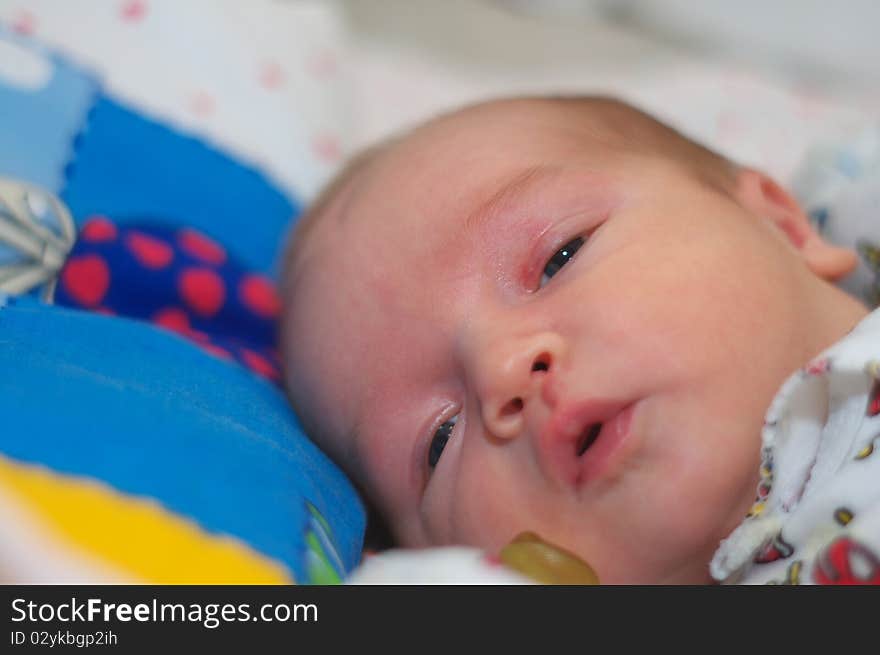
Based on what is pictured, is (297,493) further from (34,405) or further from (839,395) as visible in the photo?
(839,395)

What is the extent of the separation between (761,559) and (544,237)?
1.22 feet

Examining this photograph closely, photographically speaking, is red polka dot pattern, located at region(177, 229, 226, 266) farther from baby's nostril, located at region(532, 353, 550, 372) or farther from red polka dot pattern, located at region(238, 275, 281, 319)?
baby's nostril, located at region(532, 353, 550, 372)

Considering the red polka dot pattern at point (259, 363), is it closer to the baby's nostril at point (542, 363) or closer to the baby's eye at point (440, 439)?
the baby's eye at point (440, 439)

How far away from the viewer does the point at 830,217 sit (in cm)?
140

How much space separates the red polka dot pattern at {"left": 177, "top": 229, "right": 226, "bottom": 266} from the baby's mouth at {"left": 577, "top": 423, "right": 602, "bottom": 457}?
644 millimetres

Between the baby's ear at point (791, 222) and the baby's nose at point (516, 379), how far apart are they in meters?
0.39

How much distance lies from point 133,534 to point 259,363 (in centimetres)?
61

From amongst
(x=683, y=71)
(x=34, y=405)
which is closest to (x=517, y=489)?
(x=34, y=405)

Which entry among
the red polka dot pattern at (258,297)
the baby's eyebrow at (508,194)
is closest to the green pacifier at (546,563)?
the baby's eyebrow at (508,194)

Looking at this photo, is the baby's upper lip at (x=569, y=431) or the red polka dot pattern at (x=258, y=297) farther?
the red polka dot pattern at (x=258, y=297)

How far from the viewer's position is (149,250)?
133 centimetres

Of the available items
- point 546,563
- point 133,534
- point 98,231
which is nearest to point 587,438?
point 546,563

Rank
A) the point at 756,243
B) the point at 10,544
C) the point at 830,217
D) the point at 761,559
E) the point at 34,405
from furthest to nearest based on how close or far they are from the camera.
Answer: the point at 830,217
the point at 756,243
the point at 761,559
the point at 34,405
the point at 10,544

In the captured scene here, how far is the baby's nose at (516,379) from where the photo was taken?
0.95m
